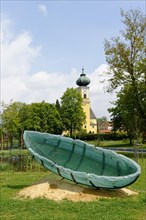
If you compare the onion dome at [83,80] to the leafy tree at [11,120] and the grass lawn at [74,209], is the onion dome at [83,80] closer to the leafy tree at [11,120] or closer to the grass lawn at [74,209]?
the leafy tree at [11,120]

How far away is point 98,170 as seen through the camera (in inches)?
568

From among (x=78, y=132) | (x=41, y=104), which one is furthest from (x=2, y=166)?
(x=78, y=132)

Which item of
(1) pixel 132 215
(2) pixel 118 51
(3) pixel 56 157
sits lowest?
(1) pixel 132 215

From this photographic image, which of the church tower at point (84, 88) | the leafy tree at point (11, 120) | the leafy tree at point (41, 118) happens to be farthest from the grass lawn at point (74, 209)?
the church tower at point (84, 88)

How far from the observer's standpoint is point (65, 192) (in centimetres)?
1209

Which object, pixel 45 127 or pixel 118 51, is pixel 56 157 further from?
pixel 45 127

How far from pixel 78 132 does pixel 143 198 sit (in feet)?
173

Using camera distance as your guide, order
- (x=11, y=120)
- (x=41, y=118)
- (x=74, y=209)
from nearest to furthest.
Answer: (x=74, y=209), (x=11, y=120), (x=41, y=118)

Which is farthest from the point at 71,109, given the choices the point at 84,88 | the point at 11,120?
the point at 84,88

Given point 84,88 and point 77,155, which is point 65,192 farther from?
point 84,88

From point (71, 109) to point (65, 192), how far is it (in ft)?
157

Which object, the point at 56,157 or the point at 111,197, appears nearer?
the point at 111,197

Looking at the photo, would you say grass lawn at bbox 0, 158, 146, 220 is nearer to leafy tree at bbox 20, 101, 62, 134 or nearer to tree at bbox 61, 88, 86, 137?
leafy tree at bbox 20, 101, 62, 134

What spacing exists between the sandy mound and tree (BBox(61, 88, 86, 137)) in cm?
4713
